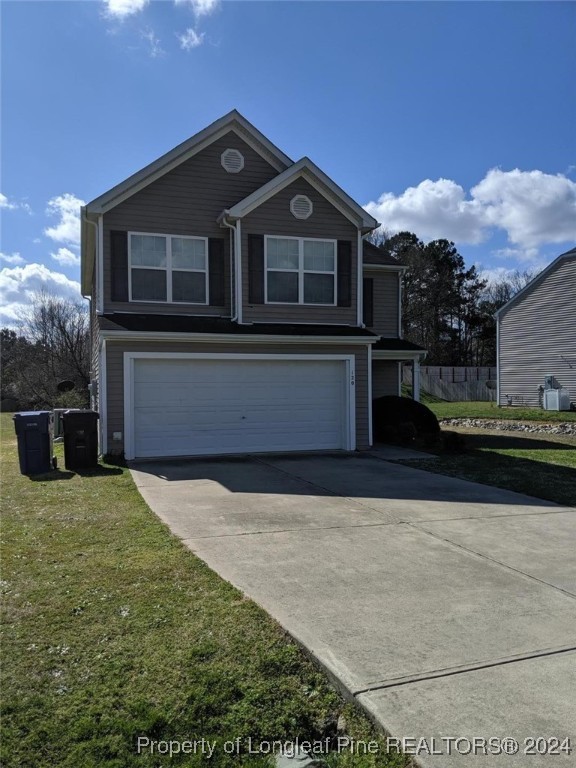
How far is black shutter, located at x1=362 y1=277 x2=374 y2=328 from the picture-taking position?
59.9ft

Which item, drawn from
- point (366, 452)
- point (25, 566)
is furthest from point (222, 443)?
point (25, 566)

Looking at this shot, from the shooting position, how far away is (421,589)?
475cm

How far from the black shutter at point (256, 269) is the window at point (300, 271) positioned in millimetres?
157

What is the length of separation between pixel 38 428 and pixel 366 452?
698cm

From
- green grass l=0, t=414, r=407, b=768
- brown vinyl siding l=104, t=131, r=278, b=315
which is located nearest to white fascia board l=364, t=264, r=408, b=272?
brown vinyl siding l=104, t=131, r=278, b=315

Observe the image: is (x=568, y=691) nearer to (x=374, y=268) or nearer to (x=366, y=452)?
(x=366, y=452)

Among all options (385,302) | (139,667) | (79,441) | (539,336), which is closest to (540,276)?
(539,336)

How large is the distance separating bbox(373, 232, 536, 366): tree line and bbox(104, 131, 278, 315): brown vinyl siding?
1366 inches

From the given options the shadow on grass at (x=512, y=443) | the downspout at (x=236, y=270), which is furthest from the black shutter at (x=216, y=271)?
the shadow on grass at (x=512, y=443)

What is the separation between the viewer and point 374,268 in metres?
18.0

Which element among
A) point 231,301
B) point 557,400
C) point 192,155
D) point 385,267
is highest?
point 192,155

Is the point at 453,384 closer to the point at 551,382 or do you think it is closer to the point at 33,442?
the point at 551,382

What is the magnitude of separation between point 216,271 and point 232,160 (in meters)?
2.78

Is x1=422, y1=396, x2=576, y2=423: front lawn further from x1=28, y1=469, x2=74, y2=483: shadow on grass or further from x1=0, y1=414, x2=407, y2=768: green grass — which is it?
x1=0, y1=414, x2=407, y2=768: green grass
